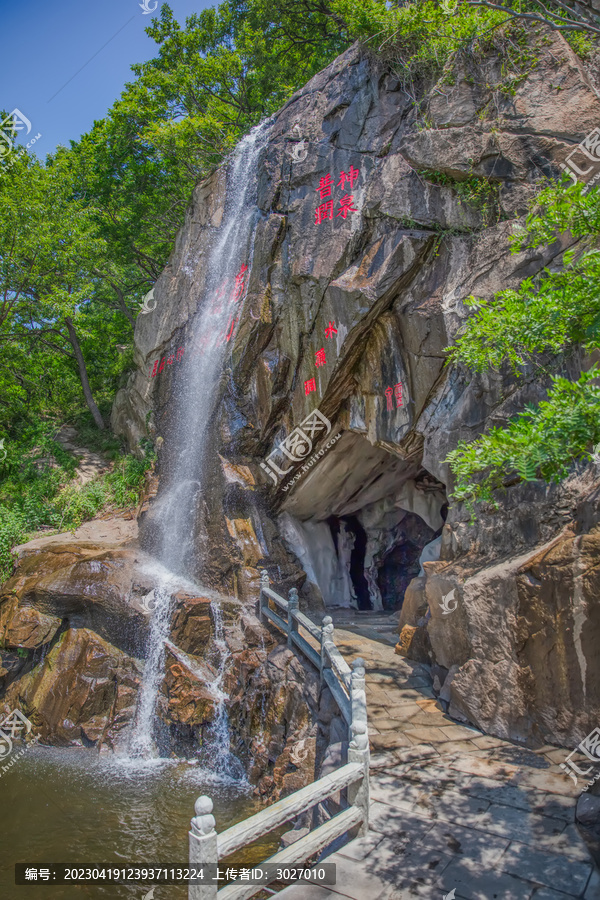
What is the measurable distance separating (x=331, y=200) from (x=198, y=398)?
5987 millimetres

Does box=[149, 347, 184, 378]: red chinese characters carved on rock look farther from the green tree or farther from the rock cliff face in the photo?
the green tree

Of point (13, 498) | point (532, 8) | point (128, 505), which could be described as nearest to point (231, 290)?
point (128, 505)

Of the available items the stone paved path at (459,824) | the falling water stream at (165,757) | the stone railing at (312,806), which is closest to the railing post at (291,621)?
the falling water stream at (165,757)

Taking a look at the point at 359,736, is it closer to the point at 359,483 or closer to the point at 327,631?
the point at 327,631

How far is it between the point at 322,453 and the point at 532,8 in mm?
8771

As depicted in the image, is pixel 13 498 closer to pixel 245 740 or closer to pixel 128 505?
pixel 128 505

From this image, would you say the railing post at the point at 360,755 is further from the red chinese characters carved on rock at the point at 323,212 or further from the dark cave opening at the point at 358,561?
the dark cave opening at the point at 358,561

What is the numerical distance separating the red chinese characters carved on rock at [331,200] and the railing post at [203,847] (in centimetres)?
1009

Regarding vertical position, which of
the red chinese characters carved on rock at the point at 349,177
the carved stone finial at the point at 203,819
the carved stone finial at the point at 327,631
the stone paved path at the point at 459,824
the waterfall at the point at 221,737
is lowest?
the waterfall at the point at 221,737

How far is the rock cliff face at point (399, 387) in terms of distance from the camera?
6.22m

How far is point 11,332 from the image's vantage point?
1836 centimetres

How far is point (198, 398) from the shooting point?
1416 centimetres

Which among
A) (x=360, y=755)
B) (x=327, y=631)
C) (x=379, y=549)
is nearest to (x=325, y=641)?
(x=327, y=631)

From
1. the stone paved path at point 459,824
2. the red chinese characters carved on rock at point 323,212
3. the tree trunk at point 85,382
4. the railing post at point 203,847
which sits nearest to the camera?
the railing post at point 203,847
